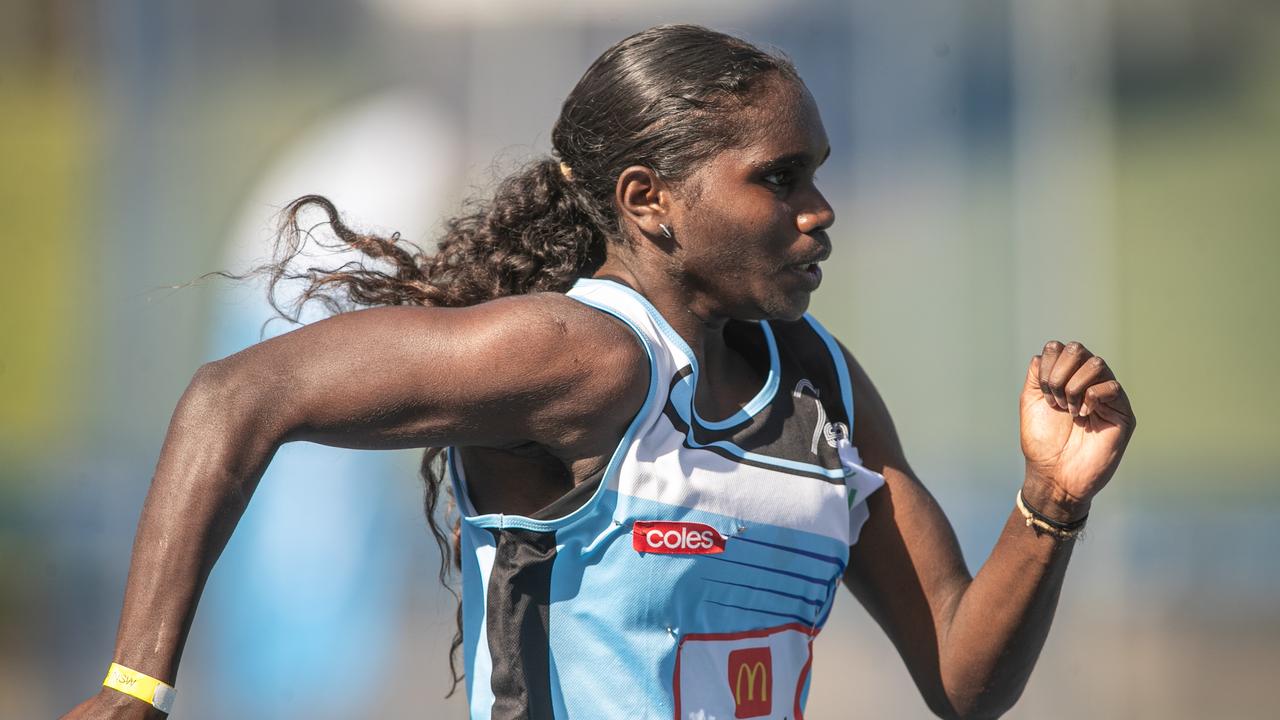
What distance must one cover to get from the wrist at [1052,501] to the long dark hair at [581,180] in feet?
2.30

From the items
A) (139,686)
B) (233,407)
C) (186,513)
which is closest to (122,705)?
(139,686)

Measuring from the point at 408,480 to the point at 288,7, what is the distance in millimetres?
3403

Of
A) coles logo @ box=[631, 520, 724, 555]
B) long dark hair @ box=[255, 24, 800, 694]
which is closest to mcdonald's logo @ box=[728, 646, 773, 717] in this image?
coles logo @ box=[631, 520, 724, 555]

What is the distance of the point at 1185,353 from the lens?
916cm

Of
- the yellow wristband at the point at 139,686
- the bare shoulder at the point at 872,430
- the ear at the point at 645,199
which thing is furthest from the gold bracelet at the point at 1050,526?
the yellow wristband at the point at 139,686

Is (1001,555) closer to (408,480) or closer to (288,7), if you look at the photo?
(408,480)

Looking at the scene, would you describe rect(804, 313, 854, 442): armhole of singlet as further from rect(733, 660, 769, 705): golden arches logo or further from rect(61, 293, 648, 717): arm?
rect(61, 293, 648, 717): arm

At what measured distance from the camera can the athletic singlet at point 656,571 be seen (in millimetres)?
1945

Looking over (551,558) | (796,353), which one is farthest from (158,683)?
(796,353)

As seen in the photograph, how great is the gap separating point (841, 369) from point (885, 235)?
6210 millimetres

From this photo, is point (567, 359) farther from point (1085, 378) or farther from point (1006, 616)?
point (1006, 616)

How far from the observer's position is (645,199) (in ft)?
7.11

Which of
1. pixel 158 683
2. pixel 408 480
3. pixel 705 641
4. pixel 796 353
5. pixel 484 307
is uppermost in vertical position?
pixel 484 307

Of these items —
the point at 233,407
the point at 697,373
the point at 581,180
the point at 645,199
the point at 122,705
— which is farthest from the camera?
the point at 581,180
